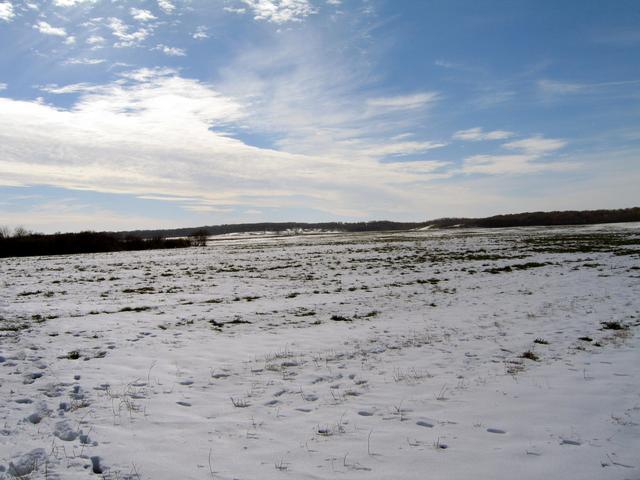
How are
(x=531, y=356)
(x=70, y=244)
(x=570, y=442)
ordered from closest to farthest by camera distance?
(x=570, y=442) → (x=531, y=356) → (x=70, y=244)

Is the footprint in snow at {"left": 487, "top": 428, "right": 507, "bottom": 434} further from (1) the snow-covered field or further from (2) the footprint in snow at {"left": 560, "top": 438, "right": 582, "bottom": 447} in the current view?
(2) the footprint in snow at {"left": 560, "top": 438, "right": 582, "bottom": 447}

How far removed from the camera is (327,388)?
742cm

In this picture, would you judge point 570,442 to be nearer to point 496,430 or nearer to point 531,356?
point 496,430

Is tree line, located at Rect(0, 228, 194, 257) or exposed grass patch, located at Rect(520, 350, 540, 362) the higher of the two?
tree line, located at Rect(0, 228, 194, 257)

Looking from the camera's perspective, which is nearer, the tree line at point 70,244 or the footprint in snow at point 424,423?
the footprint in snow at point 424,423

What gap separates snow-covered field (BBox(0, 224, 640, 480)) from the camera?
4.89 m

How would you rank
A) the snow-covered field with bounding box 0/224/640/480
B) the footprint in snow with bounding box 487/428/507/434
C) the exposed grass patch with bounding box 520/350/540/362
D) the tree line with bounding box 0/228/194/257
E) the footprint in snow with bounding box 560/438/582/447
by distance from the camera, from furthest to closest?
the tree line with bounding box 0/228/194/257 → the exposed grass patch with bounding box 520/350/540/362 → the footprint in snow with bounding box 487/428/507/434 → the footprint in snow with bounding box 560/438/582/447 → the snow-covered field with bounding box 0/224/640/480

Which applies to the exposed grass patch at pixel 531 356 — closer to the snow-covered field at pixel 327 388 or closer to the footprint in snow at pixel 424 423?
the snow-covered field at pixel 327 388

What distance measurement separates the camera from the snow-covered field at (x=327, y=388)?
16.0ft

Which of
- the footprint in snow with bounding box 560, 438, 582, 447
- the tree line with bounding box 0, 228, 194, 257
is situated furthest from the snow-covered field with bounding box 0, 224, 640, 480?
the tree line with bounding box 0, 228, 194, 257

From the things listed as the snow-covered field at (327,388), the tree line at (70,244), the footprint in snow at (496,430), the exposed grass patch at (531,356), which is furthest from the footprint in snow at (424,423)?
the tree line at (70,244)

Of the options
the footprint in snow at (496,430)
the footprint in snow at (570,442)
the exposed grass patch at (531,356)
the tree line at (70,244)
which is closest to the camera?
the footprint in snow at (570,442)

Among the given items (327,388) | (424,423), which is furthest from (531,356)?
(327,388)

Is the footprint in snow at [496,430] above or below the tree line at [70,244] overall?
below
